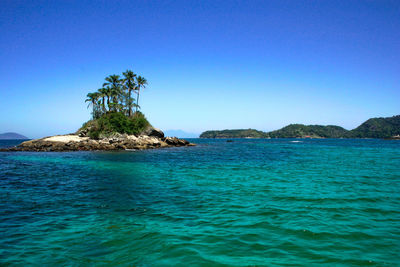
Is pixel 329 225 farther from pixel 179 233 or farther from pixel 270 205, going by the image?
pixel 179 233

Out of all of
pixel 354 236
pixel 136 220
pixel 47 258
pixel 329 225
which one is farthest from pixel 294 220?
pixel 47 258

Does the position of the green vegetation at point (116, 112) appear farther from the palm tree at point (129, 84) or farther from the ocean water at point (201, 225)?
the ocean water at point (201, 225)

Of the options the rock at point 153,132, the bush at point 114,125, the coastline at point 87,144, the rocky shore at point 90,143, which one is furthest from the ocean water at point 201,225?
the rock at point 153,132

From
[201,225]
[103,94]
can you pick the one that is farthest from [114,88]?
[201,225]

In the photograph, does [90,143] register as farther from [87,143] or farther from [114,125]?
[114,125]

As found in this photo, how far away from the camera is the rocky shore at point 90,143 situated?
48.6 meters

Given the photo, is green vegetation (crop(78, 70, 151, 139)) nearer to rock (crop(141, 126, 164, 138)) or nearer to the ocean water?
rock (crop(141, 126, 164, 138))

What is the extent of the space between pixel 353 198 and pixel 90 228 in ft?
40.0

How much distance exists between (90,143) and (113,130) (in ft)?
→ 30.4

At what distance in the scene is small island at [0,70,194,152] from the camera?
5081 cm

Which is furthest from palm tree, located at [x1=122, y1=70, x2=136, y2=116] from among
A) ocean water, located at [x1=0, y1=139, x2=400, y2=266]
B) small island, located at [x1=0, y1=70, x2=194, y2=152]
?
ocean water, located at [x1=0, y1=139, x2=400, y2=266]

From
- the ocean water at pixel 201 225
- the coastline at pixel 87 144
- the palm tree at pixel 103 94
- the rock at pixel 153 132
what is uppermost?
the palm tree at pixel 103 94

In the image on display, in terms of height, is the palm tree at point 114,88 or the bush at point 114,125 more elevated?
the palm tree at point 114,88

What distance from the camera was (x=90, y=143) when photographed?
52.5 metres
